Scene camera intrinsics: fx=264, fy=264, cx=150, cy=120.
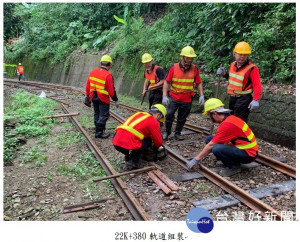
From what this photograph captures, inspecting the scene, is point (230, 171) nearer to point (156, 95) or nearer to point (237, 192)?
point (237, 192)

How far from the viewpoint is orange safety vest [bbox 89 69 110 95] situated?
584cm

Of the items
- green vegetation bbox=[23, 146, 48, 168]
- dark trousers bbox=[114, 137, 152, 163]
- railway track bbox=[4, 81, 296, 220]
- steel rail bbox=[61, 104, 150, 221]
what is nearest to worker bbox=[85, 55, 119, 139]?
railway track bbox=[4, 81, 296, 220]

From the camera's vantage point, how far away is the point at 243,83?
16.3ft

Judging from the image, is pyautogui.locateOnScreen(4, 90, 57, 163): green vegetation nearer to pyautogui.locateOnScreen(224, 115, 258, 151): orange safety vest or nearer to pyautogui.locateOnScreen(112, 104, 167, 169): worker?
pyautogui.locateOnScreen(112, 104, 167, 169): worker

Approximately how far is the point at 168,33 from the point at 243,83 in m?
7.13

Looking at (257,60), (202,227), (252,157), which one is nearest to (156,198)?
(202,227)

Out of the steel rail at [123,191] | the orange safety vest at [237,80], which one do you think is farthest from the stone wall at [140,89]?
the steel rail at [123,191]

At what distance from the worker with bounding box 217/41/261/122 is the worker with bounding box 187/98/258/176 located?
Answer: 979 millimetres

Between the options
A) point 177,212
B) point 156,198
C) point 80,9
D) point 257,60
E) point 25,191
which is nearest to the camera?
point 177,212

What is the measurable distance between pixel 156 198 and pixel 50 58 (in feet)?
67.8

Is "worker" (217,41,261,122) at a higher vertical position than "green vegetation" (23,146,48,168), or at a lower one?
higher

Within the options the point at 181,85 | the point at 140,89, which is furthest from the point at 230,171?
the point at 140,89

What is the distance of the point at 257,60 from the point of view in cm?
706

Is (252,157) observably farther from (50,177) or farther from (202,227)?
(50,177)
